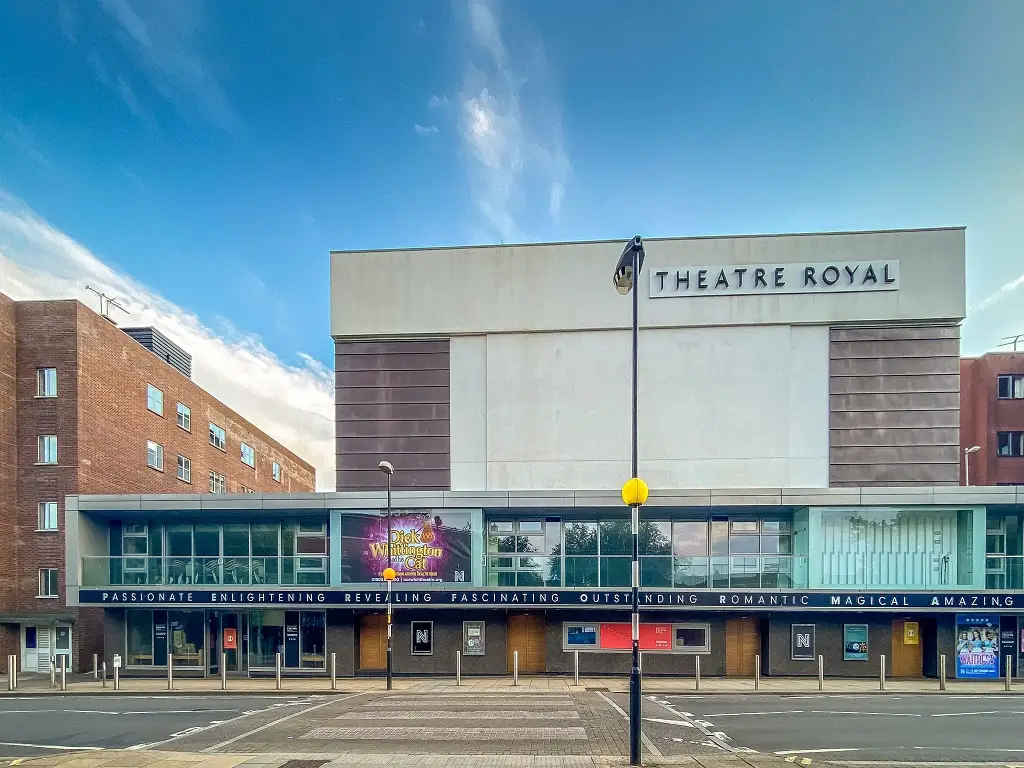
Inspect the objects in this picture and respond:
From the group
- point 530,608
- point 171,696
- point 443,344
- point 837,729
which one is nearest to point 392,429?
point 443,344

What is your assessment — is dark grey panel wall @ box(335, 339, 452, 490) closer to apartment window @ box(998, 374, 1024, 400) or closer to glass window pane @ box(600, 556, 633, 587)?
glass window pane @ box(600, 556, 633, 587)

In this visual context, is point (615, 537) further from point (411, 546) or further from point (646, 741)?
point (646, 741)

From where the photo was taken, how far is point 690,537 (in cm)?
2152

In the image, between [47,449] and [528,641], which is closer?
[528,641]

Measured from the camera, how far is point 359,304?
79.9 ft

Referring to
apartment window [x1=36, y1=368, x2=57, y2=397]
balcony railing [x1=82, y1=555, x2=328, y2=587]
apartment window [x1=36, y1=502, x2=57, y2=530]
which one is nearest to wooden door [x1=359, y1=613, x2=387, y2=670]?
balcony railing [x1=82, y1=555, x2=328, y2=587]

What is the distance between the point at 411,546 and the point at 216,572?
7.15 meters

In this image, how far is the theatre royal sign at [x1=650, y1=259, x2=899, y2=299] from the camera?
2283cm

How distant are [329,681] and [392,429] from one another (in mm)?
9034

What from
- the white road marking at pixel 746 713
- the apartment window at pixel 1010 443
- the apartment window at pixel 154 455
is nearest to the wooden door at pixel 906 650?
the white road marking at pixel 746 713

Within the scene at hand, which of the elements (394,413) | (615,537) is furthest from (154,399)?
(615,537)

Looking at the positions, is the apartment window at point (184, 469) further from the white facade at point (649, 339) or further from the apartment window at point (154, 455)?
the white facade at point (649, 339)

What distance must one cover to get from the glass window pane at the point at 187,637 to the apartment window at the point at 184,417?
13.5 meters

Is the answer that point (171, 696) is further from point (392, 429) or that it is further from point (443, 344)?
point (443, 344)
